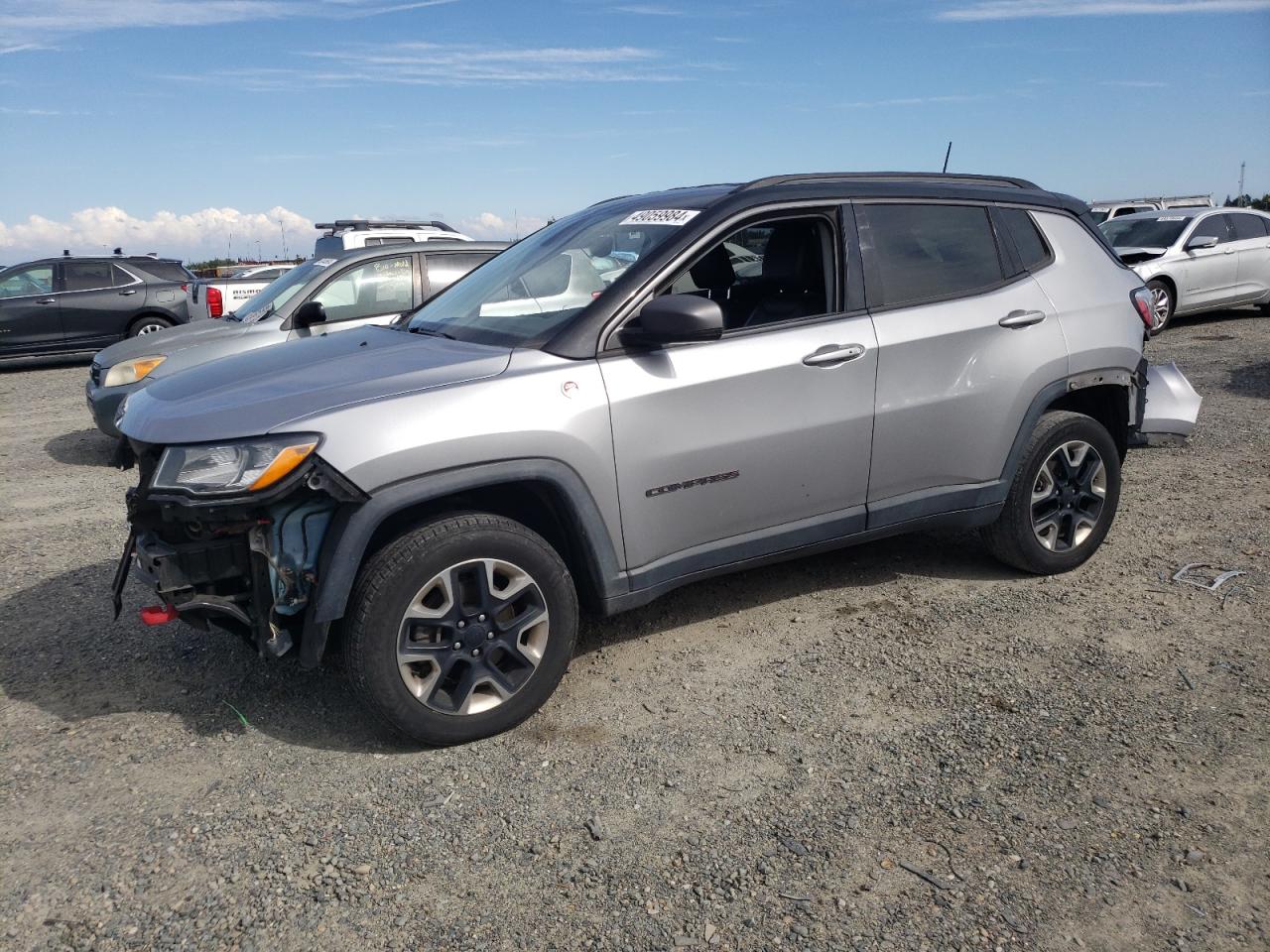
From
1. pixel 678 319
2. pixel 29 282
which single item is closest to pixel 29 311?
pixel 29 282

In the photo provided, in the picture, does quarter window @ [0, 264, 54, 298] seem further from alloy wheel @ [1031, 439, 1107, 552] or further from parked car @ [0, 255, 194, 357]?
alloy wheel @ [1031, 439, 1107, 552]

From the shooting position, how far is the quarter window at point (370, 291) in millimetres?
7797

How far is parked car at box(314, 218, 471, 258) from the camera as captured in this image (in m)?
13.9

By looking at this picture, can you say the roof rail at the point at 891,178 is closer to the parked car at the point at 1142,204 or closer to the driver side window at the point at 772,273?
the driver side window at the point at 772,273

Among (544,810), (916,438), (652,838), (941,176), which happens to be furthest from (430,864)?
(941,176)

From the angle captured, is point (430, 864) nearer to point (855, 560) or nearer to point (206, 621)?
point (206, 621)

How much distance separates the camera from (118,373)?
25.8 ft

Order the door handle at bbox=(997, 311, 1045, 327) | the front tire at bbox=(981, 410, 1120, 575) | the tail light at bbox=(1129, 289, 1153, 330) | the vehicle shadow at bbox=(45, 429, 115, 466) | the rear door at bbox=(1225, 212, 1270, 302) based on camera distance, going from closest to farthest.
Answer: the door handle at bbox=(997, 311, 1045, 327) < the front tire at bbox=(981, 410, 1120, 575) < the tail light at bbox=(1129, 289, 1153, 330) < the vehicle shadow at bbox=(45, 429, 115, 466) < the rear door at bbox=(1225, 212, 1270, 302)

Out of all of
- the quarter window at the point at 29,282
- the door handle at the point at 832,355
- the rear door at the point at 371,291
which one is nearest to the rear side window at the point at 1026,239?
the door handle at the point at 832,355

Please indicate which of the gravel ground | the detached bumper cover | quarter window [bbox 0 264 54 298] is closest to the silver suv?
the gravel ground

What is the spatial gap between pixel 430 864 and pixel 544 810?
400 mm

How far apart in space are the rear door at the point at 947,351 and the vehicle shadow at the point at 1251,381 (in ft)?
19.4

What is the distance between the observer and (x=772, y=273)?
4.40m

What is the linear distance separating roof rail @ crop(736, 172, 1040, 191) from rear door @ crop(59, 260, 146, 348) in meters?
13.8
